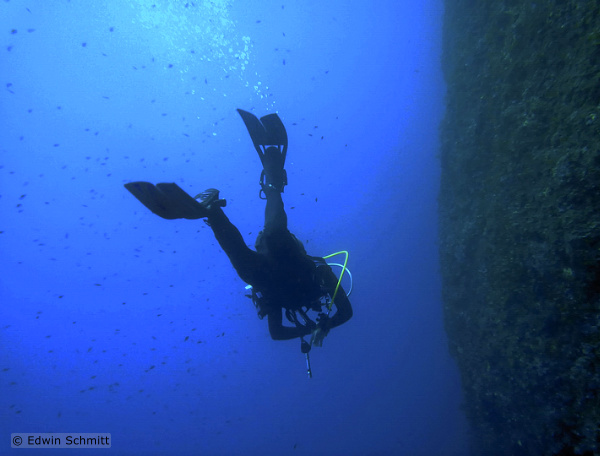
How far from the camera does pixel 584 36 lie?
359 cm

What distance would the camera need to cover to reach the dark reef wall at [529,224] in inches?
144

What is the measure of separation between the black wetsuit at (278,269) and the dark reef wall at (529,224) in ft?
10.2

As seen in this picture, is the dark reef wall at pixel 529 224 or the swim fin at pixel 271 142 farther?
the swim fin at pixel 271 142

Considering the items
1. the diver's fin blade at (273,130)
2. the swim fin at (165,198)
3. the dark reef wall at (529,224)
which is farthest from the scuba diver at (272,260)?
the dark reef wall at (529,224)

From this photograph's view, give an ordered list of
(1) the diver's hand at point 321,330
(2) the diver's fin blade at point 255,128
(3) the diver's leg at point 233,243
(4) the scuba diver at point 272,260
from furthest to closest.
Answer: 1. (2) the diver's fin blade at point 255,128
2. (1) the diver's hand at point 321,330
3. (3) the diver's leg at point 233,243
4. (4) the scuba diver at point 272,260

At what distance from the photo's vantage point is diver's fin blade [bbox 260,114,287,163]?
4.68 metres

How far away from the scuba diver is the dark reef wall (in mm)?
3118

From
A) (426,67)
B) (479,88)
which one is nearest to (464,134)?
(479,88)

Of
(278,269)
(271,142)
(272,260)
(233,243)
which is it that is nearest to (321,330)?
(278,269)

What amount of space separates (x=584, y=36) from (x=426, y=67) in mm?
27908

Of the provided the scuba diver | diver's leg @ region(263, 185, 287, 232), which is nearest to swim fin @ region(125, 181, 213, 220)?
the scuba diver

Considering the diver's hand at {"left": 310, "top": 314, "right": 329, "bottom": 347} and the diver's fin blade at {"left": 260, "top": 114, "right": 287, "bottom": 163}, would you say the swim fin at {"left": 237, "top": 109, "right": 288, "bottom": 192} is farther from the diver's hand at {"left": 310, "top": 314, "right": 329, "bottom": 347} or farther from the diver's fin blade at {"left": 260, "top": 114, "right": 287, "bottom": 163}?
the diver's hand at {"left": 310, "top": 314, "right": 329, "bottom": 347}

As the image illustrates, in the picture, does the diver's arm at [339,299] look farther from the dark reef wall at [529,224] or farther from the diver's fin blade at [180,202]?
the dark reef wall at [529,224]

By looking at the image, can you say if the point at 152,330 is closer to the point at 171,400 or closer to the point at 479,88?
the point at 171,400
